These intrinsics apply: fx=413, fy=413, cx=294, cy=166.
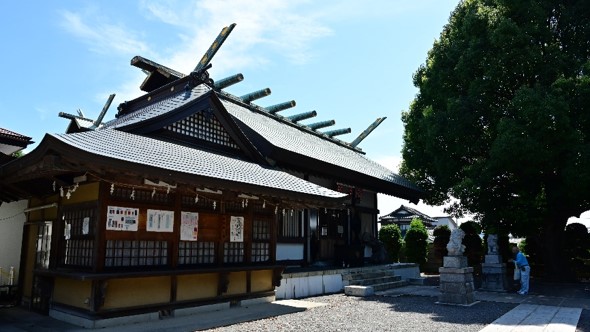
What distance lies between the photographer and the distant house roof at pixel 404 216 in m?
37.8

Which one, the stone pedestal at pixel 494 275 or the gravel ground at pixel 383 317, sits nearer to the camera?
the gravel ground at pixel 383 317

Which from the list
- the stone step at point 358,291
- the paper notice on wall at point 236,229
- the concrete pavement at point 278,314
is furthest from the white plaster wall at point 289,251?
the paper notice on wall at point 236,229

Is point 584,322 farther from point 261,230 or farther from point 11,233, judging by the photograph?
point 11,233

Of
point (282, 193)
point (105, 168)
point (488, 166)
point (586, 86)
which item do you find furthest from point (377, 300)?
point (586, 86)

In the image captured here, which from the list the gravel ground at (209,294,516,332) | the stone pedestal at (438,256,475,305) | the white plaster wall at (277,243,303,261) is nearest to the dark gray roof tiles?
the white plaster wall at (277,243,303,261)

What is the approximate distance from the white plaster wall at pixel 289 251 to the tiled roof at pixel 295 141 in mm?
3114

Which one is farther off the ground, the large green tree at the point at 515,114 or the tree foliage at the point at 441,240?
the large green tree at the point at 515,114

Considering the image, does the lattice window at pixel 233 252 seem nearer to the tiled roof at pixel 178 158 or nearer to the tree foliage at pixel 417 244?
the tiled roof at pixel 178 158

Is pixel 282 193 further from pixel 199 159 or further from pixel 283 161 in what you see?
pixel 283 161

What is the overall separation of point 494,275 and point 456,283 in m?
3.96

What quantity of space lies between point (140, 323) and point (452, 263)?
8.11 m

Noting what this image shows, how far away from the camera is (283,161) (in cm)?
1360

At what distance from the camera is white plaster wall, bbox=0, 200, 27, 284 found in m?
10.5

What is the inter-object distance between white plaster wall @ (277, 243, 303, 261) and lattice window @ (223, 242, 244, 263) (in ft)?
10.9
